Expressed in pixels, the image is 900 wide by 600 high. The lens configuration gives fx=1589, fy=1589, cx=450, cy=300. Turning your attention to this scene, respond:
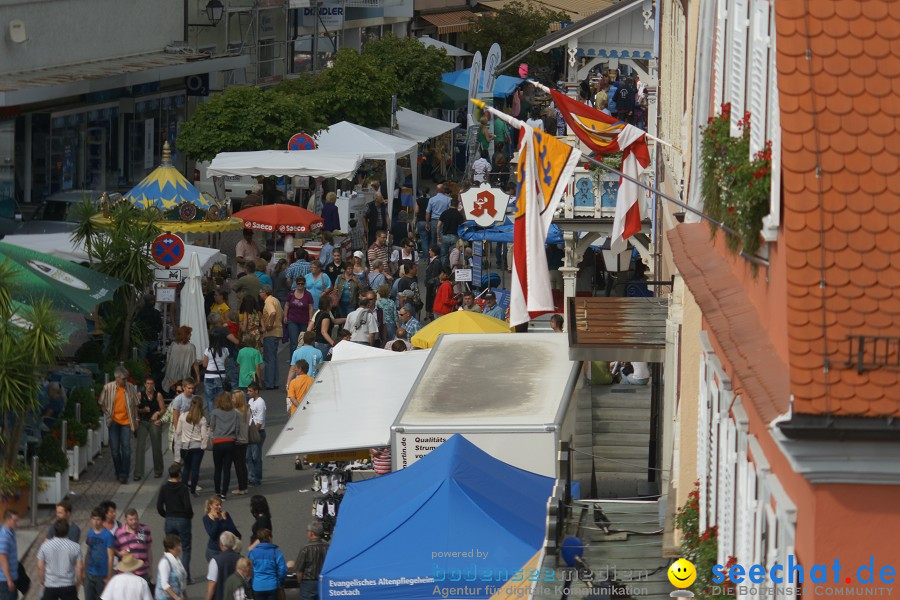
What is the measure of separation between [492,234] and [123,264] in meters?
7.85

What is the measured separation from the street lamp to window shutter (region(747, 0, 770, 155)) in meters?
37.4

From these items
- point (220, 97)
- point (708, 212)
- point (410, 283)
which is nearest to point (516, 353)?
point (410, 283)

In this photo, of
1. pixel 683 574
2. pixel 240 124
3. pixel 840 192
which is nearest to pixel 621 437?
pixel 683 574

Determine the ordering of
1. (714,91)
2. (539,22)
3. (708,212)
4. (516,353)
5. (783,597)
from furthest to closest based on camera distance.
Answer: (539,22) → (516,353) → (714,91) → (708,212) → (783,597)

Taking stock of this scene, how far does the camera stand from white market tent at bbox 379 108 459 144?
42219mm

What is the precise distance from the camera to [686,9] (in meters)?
15.6

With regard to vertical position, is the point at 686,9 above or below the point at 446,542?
above

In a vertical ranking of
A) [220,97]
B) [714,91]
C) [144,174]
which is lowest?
[144,174]

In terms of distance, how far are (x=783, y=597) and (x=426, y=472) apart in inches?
296

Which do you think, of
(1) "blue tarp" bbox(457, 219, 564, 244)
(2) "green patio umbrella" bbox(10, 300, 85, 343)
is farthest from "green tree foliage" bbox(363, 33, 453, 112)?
(2) "green patio umbrella" bbox(10, 300, 85, 343)

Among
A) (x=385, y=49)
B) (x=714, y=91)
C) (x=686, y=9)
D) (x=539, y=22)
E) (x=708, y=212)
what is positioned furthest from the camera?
Result: (x=539, y=22)

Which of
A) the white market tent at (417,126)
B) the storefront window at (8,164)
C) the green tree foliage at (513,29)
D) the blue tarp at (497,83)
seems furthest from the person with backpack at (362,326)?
the green tree foliage at (513,29)

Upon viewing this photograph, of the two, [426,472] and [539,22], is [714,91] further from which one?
[539,22]

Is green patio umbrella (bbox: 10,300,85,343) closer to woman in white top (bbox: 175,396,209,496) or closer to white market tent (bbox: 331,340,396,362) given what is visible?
woman in white top (bbox: 175,396,209,496)
